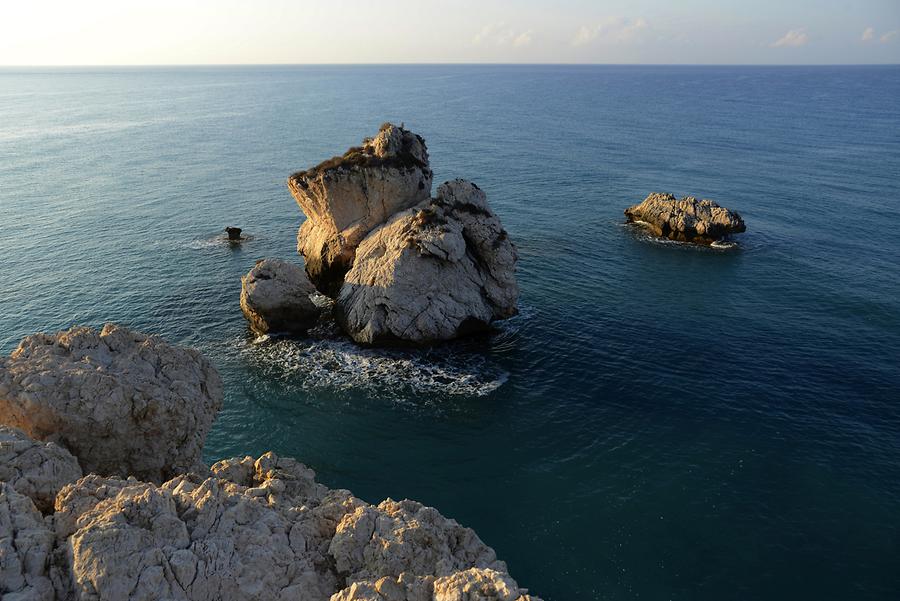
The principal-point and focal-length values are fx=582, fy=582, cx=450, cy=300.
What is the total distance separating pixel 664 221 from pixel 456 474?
5713 cm

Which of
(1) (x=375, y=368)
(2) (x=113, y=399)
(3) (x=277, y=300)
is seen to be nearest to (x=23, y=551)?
(2) (x=113, y=399)

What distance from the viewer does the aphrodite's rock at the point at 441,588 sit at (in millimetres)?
15227

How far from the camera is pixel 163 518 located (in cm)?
1756

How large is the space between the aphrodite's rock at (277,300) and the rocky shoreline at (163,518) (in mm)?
25887

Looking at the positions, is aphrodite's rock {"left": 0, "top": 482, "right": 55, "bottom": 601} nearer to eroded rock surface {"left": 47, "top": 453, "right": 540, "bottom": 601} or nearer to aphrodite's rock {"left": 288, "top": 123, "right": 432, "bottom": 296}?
eroded rock surface {"left": 47, "top": 453, "right": 540, "bottom": 601}

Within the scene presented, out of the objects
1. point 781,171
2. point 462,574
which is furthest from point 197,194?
point 781,171

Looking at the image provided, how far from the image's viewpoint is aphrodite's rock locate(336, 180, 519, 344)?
167 feet

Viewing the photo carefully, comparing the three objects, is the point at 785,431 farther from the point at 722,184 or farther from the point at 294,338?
the point at 722,184

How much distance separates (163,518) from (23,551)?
11.3 ft

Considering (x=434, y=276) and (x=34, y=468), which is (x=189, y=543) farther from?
(x=434, y=276)

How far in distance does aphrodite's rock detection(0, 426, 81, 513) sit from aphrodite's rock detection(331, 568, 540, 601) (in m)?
10.9

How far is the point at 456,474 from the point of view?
3659cm

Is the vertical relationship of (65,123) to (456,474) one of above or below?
above

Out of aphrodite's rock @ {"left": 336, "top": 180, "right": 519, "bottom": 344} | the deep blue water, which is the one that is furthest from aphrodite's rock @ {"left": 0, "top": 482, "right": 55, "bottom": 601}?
aphrodite's rock @ {"left": 336, "top": 180, "right": 519, "bottom": 344}
